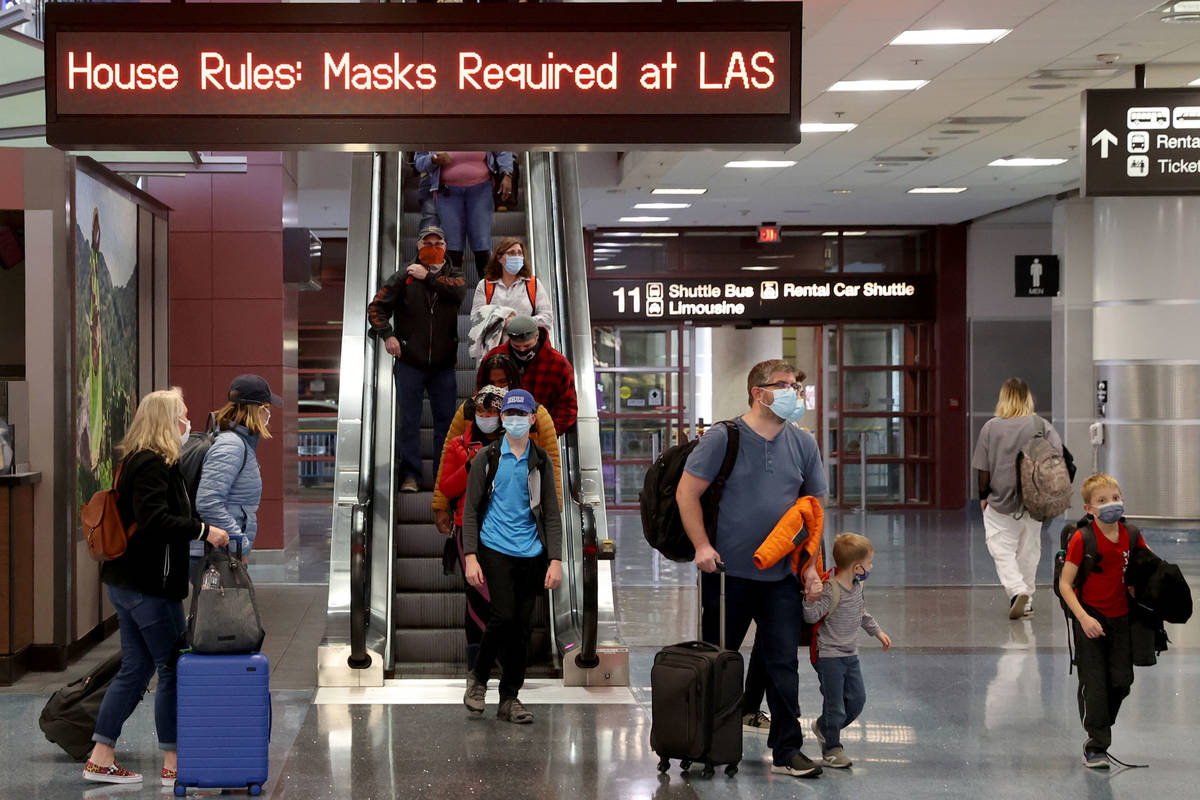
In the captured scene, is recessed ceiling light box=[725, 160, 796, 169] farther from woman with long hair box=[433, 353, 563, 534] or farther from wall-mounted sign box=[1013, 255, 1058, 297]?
woman with long hair box=[433, 353, 563, 534]

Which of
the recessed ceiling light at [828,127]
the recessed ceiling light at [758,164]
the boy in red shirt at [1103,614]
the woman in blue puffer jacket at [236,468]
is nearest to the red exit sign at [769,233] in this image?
the recessed ceiling light at [758,164]

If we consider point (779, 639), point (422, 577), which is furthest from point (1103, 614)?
point (422, 577)

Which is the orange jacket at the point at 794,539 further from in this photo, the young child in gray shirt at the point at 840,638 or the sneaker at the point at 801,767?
the sneaker at the point at 801,767

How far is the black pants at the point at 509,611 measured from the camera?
22.7 ft

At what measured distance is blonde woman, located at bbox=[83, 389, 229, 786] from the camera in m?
5.75

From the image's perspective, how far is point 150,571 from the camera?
5.79 m

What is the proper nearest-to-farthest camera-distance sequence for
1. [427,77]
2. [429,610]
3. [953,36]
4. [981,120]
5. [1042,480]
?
1. [427,77]
2. [429,610]
3. [953,36]
4. [1042,480]
5. [981,120]

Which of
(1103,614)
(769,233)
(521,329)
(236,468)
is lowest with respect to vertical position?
(1103,614)

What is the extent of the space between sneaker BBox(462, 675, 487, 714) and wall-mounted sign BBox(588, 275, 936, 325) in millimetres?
14350

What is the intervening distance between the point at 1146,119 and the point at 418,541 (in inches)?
204

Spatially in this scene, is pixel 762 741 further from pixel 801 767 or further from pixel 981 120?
pixel 981 120

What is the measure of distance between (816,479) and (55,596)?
15.5 feet

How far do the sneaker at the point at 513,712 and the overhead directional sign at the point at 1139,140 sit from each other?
15.2ft

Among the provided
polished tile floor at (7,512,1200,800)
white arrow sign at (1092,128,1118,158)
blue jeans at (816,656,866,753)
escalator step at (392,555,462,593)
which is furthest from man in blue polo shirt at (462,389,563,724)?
white arrow sign at (1092,128,1118,158)
